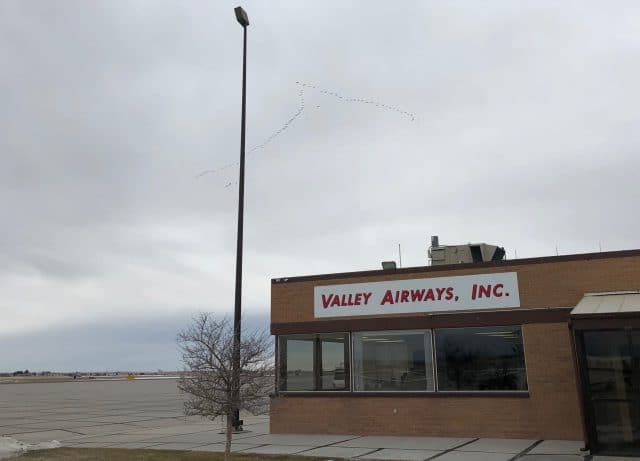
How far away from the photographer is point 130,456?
1413cm

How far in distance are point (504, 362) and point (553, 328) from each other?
5.36 ft

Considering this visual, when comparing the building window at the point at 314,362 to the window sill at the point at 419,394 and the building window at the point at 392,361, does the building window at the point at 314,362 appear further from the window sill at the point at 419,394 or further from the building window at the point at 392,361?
the building window at the point at 392,361

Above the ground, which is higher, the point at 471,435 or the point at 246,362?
the point at 246,362

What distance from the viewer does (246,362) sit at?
1191 cm

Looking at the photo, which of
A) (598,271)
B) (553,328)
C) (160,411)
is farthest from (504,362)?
(160,411)

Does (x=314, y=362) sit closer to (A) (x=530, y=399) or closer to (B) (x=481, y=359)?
(B) (x=481, y=359)

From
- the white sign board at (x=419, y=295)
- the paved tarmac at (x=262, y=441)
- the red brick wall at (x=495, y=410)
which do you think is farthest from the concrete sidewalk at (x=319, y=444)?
the white sign board at (x=419, y=295)

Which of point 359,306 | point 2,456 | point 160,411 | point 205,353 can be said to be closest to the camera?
point 205,353

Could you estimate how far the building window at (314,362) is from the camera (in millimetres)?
18688

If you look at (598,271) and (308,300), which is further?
(308,300)

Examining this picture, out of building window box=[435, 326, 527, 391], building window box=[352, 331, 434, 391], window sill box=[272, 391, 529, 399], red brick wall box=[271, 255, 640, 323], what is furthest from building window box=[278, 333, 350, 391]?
building window box=[435, 326, 527, 391]

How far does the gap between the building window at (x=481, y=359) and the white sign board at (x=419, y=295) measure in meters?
0.77

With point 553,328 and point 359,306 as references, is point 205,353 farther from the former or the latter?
point 553,328

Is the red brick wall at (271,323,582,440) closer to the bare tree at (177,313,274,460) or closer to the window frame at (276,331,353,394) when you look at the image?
the window frame at (276,331,353,394)
